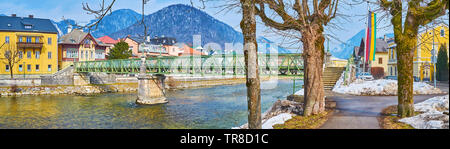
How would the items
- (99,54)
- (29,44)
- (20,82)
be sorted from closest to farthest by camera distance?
(20,82), (29,44), (99,54)

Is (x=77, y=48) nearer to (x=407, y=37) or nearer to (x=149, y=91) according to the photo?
(x=149, y=91)

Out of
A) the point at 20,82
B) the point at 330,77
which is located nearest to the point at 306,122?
the point at 330,77

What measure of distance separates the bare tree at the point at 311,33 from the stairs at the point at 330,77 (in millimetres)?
11956

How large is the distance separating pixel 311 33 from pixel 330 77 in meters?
16.1

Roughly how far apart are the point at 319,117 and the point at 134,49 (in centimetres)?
6937

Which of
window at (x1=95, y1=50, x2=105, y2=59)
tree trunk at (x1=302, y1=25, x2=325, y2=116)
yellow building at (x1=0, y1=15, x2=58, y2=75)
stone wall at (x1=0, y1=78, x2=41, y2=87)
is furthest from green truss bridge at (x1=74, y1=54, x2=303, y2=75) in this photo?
window at (x1=95, y1=50, x2=105, y2=59)

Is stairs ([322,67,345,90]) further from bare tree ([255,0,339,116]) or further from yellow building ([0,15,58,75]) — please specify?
yellow building ([0,15,58,75])

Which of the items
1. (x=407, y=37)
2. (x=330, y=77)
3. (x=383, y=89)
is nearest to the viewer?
(x=407, y=37)

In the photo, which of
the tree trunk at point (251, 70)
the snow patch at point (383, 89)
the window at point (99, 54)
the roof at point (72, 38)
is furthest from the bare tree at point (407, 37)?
the window at point (99, 54)

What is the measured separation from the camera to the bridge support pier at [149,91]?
30.0 meters

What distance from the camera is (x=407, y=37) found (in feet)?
27.3

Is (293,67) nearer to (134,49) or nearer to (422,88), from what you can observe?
(422,88)

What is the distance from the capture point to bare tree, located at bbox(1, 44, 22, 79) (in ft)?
140
